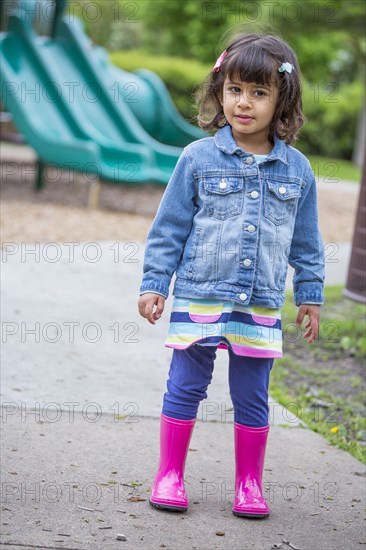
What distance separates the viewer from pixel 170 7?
2084cm

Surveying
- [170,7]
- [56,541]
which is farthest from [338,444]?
[170,7]

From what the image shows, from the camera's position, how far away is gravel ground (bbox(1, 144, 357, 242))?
7605 mm

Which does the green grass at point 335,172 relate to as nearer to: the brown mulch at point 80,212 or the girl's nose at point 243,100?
the brown mulch at point 80,212

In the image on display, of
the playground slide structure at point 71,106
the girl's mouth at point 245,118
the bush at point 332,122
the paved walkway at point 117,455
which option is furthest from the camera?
the bush at point 332,122

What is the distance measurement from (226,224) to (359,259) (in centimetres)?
235

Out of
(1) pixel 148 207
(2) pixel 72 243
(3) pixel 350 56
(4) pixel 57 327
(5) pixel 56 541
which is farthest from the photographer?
(3) pixel 350 56

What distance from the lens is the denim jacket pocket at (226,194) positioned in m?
2.71

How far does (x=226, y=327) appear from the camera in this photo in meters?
2.77

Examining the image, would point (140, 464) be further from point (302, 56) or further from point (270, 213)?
point (302, 56)

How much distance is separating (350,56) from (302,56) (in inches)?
340

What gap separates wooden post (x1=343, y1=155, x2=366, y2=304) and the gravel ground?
2890mm

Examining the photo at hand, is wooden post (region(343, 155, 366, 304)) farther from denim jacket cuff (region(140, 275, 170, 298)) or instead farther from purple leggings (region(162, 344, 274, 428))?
denim jacket cuff (region(140, 275, 170, 298))

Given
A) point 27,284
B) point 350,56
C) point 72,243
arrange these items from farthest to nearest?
point 350,56
point 72,243
point 27,284

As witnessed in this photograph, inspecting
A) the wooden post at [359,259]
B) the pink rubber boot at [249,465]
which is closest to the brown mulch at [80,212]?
the wooden post at [359,259]
